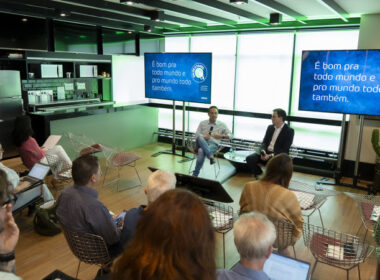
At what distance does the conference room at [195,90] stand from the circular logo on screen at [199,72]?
20 millimetres

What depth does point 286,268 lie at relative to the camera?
2051 mm

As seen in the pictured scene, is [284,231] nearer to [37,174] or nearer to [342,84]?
[37,174]

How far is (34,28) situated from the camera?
6758 mm

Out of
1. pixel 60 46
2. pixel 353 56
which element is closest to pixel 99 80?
pixel 60 46

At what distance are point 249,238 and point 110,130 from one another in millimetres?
6111

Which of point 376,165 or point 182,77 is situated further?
point 182,77

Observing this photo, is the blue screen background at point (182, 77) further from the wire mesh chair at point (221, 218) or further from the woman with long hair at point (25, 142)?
the wire mesh chair at point (221, 218)

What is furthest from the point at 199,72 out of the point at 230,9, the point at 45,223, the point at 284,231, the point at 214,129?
the point at 284,231

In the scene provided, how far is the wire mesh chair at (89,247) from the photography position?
2588 millimetres

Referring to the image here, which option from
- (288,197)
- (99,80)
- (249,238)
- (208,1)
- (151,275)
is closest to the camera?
(151,275)

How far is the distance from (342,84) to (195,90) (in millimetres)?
2806

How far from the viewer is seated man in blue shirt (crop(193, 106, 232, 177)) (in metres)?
6.25

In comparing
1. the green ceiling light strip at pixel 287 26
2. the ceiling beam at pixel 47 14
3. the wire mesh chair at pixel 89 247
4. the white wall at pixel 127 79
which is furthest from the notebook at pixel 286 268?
the white wall at pixel 127 79

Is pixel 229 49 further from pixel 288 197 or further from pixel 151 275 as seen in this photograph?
pixel 151 275
